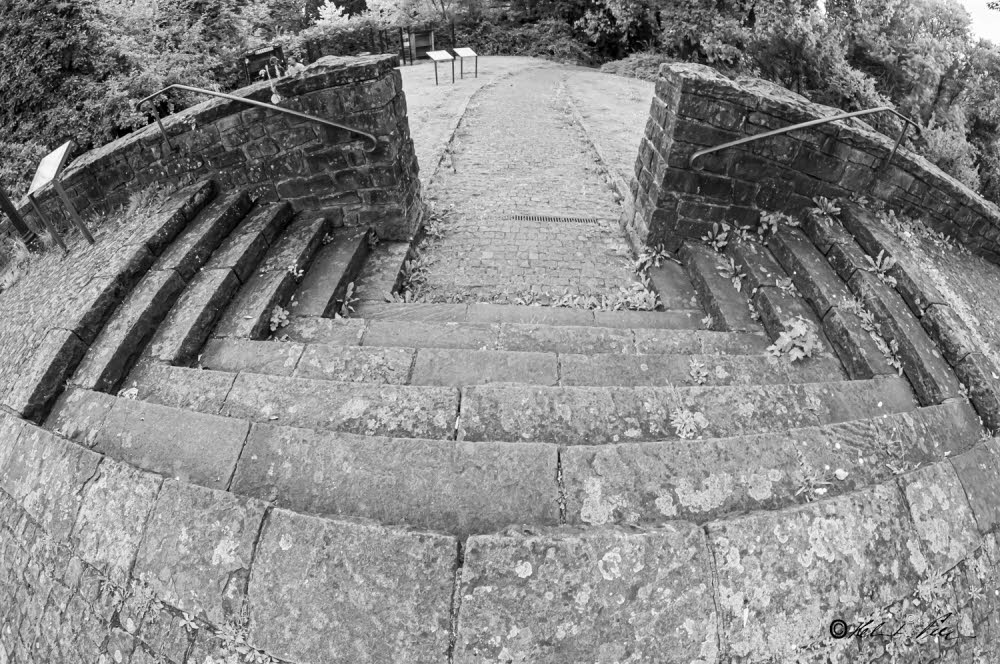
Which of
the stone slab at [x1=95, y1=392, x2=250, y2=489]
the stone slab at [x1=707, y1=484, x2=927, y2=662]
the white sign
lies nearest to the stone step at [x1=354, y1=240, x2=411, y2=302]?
the stone slab at [x1=95, y1=392, x2=250, y2=489]

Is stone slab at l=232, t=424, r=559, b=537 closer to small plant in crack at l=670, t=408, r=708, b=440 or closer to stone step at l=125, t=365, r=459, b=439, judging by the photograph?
stone step at l=125, t=365, r=459, b=439

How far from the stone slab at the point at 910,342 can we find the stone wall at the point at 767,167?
1111 millimetres

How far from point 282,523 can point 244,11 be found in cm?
1220

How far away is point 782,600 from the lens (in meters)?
1.84

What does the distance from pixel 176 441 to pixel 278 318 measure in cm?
140

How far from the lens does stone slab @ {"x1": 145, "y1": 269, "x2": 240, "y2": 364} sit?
318cm

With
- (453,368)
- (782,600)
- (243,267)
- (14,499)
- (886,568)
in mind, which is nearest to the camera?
(782,600)

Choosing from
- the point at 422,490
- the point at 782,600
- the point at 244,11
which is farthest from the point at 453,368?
the point at 244,11

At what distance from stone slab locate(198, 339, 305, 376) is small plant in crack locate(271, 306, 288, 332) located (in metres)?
0.30

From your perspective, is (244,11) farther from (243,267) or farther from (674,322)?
(674,322)

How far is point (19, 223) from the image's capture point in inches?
184

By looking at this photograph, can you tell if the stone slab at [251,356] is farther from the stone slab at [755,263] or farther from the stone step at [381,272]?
the stone slab at [755,263]

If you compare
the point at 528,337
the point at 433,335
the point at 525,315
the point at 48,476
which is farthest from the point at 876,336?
the point at 48,476

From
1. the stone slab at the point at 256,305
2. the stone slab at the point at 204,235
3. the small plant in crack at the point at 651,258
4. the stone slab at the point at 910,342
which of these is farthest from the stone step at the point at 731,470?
the stone slab at the point at 204,235
